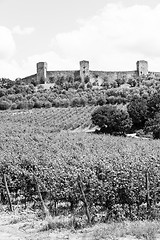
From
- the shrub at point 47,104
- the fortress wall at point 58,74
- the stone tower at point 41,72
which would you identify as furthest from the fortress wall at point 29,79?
the shrub at point 47,104

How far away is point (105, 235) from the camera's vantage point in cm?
861

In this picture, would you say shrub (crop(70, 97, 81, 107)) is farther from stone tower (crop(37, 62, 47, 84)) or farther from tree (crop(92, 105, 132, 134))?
stone tower (crop(37, 62, 47, 84))

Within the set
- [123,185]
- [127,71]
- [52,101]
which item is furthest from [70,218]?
[127,71]

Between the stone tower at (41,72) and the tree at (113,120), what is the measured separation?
51.3m

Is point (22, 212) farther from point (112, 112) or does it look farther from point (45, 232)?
point (112, 112)

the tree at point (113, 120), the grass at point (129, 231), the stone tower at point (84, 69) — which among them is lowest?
the grass at point (129, 231)

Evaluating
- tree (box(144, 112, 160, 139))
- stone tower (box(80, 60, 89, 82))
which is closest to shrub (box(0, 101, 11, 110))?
tree (box(144, 112, 160, 139))

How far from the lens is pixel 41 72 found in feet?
317

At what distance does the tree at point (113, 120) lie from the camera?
4475 centimetres

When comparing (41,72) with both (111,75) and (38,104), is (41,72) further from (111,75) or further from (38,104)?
(38,104)

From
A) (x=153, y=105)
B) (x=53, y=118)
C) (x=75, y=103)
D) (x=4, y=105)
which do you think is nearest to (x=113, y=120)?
(x=153, y=105)

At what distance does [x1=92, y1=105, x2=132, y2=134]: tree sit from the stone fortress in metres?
49.1

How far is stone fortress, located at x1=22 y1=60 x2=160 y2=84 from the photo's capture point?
94688mm

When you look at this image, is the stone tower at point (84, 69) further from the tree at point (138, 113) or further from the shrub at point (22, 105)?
the tree at point (138, 113)
